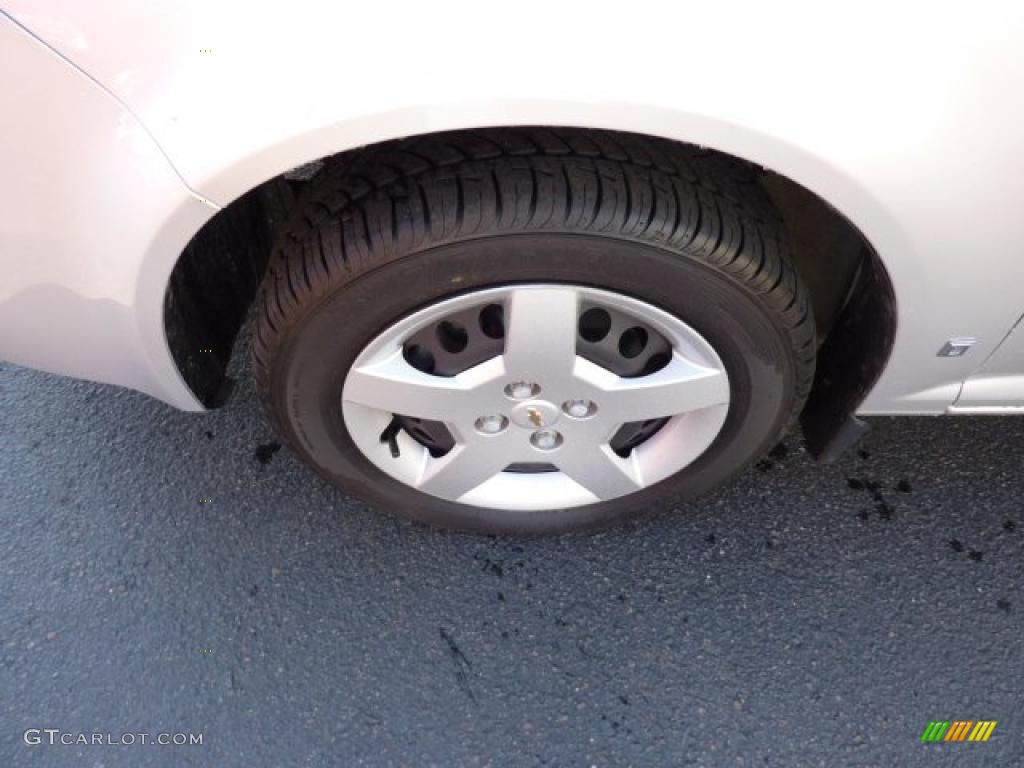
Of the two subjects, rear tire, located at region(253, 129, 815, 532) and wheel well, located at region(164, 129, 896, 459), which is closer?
rear tire, located at region(253, 129, 815, 532)

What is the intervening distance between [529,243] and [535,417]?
37 centimetres

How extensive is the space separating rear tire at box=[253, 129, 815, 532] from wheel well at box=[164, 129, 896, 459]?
11cm

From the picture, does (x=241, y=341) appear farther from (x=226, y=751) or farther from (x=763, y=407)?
(x=763, y=407)

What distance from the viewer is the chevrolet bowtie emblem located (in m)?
1.52

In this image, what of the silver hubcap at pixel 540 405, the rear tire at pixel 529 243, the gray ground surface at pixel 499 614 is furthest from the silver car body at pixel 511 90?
the gray ground surface at pixel 499 614

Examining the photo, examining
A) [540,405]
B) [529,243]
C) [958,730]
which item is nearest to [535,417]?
[540,405]

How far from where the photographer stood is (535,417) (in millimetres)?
1530

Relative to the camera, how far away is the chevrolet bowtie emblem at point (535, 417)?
4.97ft

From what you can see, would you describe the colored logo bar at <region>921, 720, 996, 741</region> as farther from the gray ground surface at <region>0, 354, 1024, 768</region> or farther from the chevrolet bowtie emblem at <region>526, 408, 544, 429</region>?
the chevrolet bowtie emblem at <region>526, 408, 544, 429</region>

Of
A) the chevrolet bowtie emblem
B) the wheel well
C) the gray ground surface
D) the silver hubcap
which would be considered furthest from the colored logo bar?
the chevrolet bowtie emblem

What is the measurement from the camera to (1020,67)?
107 centimetres

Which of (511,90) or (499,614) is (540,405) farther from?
(511,90)

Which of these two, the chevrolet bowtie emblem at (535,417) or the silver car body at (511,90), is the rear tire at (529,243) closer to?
the silver car body at (511,90)

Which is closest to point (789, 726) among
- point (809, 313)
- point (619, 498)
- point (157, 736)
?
point (619, 498)
